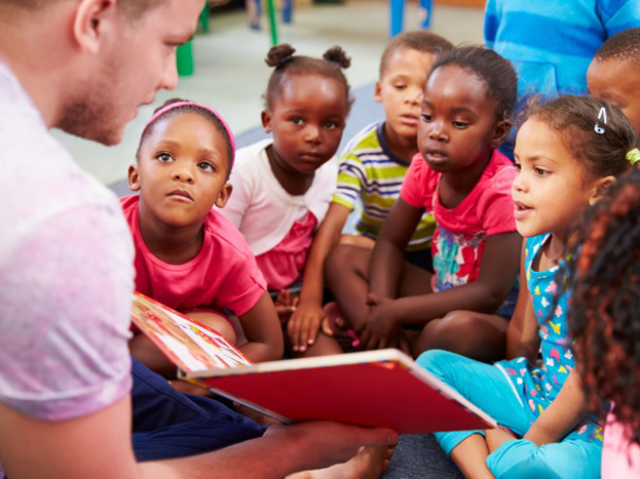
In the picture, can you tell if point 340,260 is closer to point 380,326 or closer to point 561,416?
point 380,326

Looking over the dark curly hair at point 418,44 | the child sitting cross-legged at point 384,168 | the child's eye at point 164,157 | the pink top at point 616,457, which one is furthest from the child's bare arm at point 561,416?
the dark curly hair at point 418,44

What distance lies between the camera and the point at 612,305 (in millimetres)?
671

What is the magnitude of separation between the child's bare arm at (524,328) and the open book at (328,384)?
1.68ft

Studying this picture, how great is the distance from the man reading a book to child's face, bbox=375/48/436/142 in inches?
41.4

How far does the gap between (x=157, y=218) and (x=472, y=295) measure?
1.98 ft

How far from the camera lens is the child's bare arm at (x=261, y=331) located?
4.65 ft

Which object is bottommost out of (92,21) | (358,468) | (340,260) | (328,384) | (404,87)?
(358,468)

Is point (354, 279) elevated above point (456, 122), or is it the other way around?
point (456, 122)

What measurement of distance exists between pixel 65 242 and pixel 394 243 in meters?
1.15

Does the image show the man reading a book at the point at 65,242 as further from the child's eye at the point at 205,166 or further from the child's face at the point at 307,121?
the child's face at the point at 307,121

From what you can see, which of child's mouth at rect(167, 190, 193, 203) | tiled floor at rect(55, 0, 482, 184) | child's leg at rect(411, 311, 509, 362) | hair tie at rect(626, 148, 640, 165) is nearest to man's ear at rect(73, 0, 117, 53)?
child's mouth at rect(167, 190, 193, 203)

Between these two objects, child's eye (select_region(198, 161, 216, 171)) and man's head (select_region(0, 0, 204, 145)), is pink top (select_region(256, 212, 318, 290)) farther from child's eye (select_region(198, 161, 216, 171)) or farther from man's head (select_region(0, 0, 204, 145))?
man's head (select_region(0, 0, 204, 145))

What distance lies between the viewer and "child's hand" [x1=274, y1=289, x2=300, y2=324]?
1645 millimetres

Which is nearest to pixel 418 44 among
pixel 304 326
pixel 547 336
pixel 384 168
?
pixel 384 168
